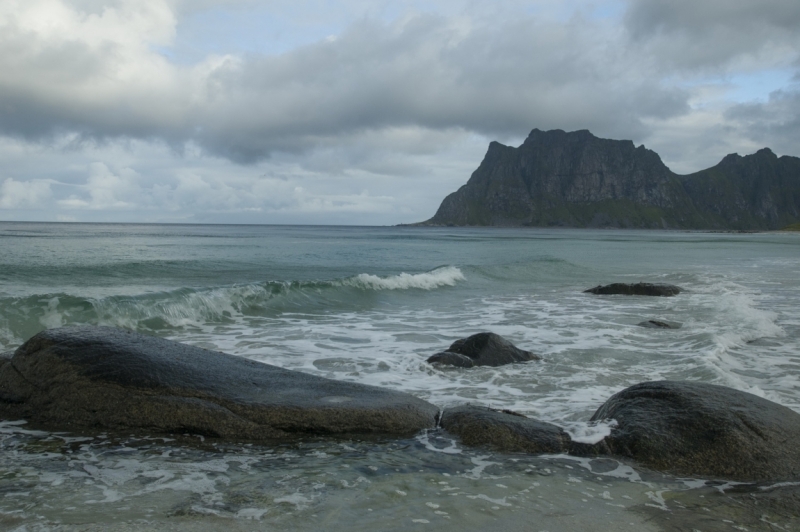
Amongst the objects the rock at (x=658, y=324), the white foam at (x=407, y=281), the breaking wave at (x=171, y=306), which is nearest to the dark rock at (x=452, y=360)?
the rock at (x=658, y=324)

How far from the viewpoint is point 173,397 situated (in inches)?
258

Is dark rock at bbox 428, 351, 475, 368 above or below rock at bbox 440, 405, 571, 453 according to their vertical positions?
below

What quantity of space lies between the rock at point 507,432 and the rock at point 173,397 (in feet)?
1.70

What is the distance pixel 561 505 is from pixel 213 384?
4.29 metres

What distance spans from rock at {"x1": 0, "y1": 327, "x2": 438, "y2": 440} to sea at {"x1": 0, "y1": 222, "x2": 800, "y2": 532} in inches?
11.0

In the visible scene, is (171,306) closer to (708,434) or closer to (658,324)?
(658,324)

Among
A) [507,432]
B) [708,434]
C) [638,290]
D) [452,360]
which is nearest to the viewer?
[708,434]

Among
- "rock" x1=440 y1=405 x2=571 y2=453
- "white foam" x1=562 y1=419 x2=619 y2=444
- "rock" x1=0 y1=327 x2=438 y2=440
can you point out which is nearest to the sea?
"white foam" x1=562 y1=419 x2=619 y2=444

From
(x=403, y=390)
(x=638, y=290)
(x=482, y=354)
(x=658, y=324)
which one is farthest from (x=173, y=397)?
(x=638, y=290)

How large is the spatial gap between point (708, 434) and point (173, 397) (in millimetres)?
5927

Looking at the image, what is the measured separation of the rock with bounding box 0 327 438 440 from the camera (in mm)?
6379

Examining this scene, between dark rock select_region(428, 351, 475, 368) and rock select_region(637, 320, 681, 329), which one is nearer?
dark rock select_region(428, 351, 475, 368)

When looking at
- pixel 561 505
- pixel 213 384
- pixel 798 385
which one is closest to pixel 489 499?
pixel 561 505

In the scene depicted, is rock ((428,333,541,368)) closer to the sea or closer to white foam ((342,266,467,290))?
the sea
